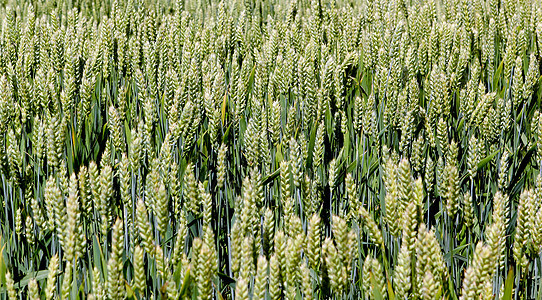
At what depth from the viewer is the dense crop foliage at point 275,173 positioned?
1.13 meters

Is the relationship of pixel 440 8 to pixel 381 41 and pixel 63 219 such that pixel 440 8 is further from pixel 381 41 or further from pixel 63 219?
pixel 63 219

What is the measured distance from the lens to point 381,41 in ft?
9.00

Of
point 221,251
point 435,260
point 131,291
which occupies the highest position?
point 435,260

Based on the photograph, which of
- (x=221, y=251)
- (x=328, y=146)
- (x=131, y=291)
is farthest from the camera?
(x=328, y=146)

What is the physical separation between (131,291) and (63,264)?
1.79 feet

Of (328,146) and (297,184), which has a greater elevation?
(297,184)

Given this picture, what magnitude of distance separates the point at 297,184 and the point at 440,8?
3.41 m

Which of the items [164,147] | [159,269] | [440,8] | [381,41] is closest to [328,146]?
[381,41]

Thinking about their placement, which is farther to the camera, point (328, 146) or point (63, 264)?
point (328, 146)

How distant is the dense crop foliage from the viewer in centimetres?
113

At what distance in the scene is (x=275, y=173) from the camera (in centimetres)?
181

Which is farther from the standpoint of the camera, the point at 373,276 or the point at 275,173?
the point at 275,173

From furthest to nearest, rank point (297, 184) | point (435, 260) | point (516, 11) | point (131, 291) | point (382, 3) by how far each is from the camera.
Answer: point (516, 11), point (382, 3), point (297, 184), point (131, 291), point (435, 260)

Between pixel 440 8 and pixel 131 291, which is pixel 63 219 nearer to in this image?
pixel 131 291
